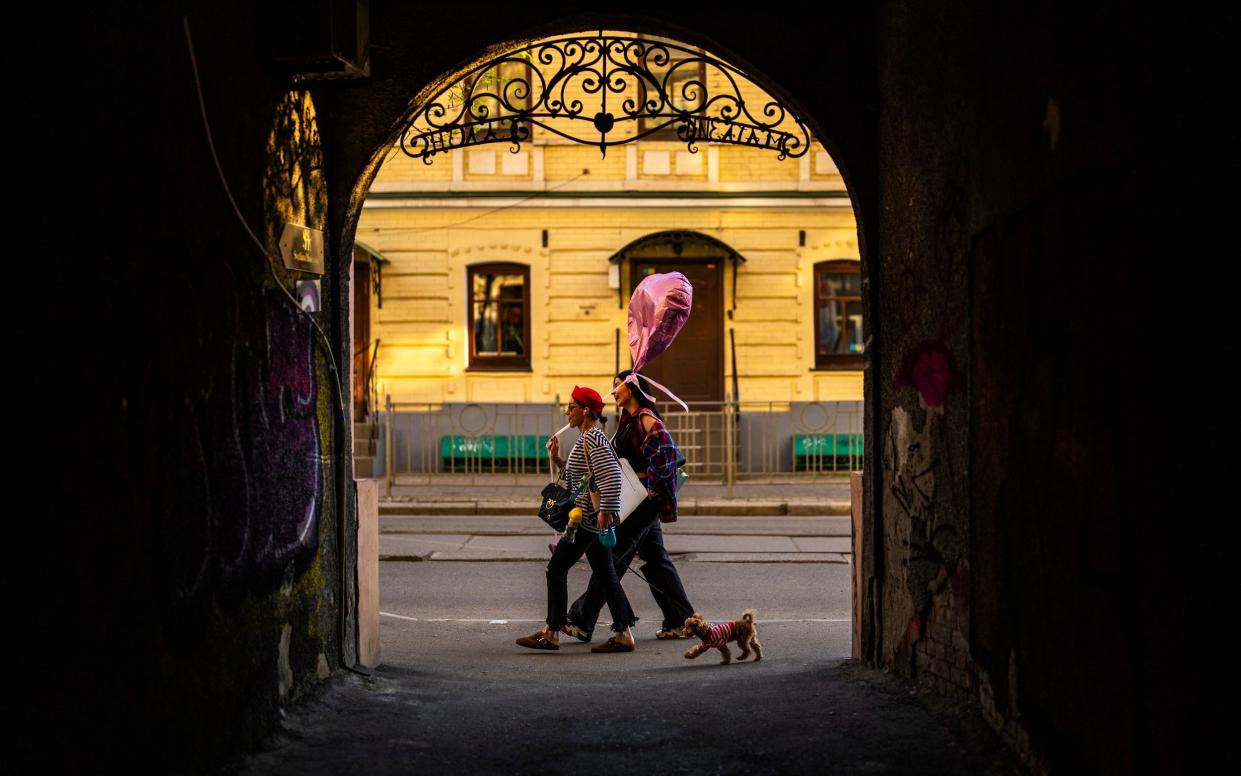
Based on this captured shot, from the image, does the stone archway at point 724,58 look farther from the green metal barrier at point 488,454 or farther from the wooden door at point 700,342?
the wooden door at point 700,342

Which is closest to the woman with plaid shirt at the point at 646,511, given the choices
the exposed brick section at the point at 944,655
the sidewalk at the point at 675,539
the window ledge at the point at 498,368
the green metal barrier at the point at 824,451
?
the exposed brick section at the point at 944,655

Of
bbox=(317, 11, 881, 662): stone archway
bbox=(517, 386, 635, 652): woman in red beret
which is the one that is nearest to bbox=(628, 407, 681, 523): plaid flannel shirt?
bbox=(517, 386, 635, 652): woman in red beret

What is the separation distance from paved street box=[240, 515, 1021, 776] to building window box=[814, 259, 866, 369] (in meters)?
10.6

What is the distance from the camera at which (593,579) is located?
909cm

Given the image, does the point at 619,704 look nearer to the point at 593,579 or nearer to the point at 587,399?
the point at 593,579

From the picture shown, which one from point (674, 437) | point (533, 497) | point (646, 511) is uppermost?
point (674, 437)

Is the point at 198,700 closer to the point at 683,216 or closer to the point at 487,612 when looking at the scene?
the point at 487,612

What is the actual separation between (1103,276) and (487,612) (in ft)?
24.3

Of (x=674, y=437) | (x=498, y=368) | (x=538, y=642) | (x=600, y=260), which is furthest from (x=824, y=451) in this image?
(x=538, y=642)

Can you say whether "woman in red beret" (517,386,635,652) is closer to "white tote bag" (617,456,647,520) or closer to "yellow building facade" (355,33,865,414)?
"white tote bag" (617,456,647,520)

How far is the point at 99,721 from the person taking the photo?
12.3 feet

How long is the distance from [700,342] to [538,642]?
13579 millimetres

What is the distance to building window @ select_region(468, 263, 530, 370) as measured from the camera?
22438 millimetres

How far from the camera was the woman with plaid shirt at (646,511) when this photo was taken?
352 inches
